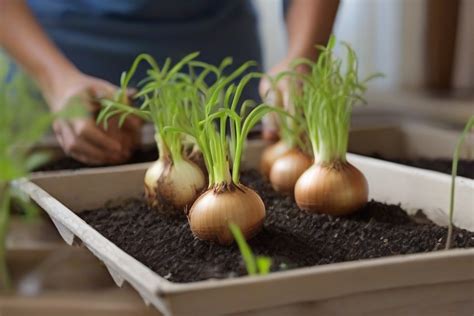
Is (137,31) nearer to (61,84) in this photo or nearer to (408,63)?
(61,84)

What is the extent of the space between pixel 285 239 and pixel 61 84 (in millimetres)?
476

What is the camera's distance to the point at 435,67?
7.84ft

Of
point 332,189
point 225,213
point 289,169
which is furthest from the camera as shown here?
point 289,169

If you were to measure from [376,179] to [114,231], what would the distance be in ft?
1.06

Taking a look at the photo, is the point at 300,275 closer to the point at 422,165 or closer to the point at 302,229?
the point at 302,229

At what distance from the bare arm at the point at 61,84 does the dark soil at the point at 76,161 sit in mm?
27

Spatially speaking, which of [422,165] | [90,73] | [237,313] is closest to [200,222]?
[237,313]

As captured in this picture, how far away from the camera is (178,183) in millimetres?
777

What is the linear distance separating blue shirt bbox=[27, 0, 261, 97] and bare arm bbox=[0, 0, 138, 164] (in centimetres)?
18

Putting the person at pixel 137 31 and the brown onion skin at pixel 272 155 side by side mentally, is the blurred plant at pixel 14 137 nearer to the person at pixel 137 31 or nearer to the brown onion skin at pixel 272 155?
the brown onion skin at pixel 272 155

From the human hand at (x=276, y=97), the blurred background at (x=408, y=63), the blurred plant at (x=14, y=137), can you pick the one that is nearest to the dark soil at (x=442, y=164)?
the blurred background at (x=408, y=63)

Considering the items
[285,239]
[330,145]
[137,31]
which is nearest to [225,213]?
[285,239]

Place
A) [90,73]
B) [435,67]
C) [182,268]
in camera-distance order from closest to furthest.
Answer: [182,268] < [90,73] < [435,67]

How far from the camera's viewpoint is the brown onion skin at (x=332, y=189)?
2.45ft
